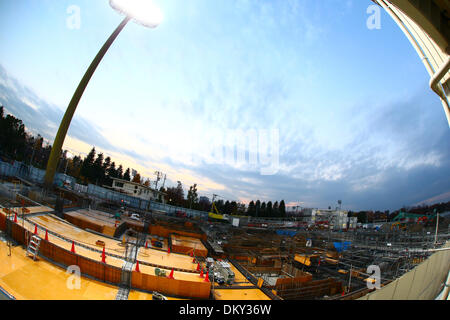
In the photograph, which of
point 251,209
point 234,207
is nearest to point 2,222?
point 234,207

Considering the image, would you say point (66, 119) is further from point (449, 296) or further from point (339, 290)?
point (339, 290)

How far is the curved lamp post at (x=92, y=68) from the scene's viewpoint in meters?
5.87

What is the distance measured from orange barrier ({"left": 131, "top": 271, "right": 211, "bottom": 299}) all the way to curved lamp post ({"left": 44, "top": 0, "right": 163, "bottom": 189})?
5.01 meters

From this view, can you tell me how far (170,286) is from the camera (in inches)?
193

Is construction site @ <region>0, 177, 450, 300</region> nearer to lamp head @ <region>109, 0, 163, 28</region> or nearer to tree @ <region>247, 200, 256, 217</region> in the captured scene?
lamp head @ <region>109, 0, 163, 28</region>

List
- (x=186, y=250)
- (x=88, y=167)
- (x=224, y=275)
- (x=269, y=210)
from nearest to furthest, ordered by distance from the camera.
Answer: (x=224, y=275), (x=186, y=250), (x=88, y=167), (x=269, y=210)

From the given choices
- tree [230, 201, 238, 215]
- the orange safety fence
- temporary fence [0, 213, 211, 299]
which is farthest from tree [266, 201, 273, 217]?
temporary fence [0, 213, 211, 299]

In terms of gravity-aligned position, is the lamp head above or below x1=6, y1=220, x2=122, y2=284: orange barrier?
above

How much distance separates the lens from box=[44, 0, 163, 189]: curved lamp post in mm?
5867

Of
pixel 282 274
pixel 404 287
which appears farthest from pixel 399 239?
pixel 404 287

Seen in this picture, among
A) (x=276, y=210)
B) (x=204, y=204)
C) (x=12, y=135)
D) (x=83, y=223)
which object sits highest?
(x=12, y=135)

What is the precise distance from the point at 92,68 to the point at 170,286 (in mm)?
8843

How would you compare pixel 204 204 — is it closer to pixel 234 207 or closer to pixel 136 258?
pixel 234 207
